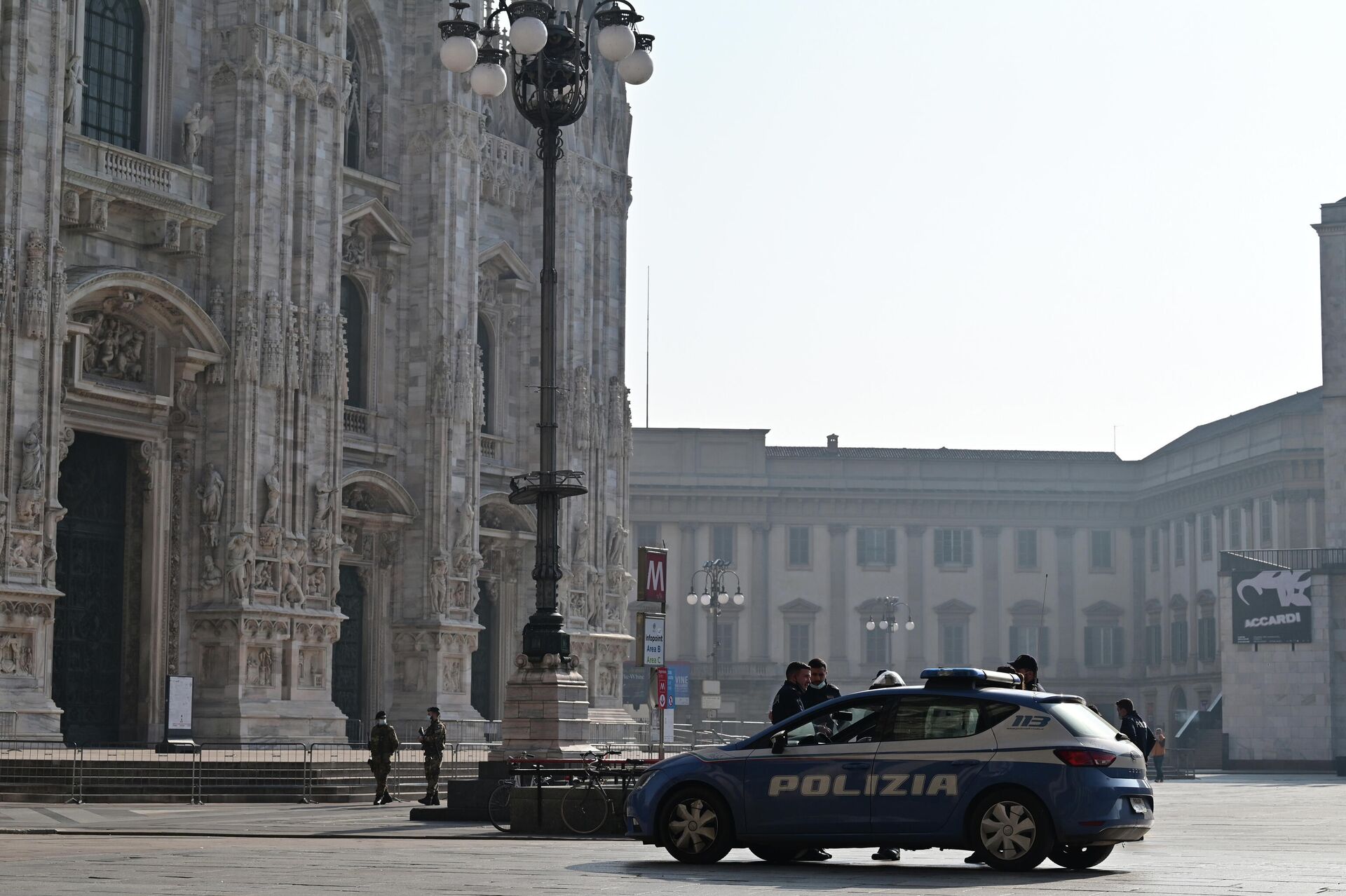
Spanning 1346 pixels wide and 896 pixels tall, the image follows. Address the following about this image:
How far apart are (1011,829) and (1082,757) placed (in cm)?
75

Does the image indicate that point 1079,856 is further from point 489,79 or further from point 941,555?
point 941,555

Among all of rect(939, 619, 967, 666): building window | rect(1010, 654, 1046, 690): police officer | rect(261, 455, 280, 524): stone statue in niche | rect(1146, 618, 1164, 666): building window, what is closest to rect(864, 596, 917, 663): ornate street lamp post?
rect(939, 619, 967, 666): building window

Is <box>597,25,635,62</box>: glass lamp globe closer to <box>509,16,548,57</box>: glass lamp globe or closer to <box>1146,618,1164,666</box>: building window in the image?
<box>509,16,548,57</box>: glass lamp globe

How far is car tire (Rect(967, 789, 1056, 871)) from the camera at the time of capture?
1502cm

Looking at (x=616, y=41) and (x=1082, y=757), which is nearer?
(x=1082, y=757)

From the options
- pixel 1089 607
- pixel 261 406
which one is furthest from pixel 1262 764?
pixel 261 406

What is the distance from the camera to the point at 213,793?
30203mm

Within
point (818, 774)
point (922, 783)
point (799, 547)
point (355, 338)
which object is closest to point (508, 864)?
point (818, 774)

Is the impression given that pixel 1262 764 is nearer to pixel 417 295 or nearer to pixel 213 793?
pixel 417 295

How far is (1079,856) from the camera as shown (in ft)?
51.2

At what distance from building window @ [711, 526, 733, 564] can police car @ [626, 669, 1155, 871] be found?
224ft

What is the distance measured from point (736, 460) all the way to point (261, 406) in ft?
158

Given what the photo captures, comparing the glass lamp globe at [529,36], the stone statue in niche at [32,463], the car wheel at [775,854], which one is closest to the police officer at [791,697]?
the car wheel at [775,854]

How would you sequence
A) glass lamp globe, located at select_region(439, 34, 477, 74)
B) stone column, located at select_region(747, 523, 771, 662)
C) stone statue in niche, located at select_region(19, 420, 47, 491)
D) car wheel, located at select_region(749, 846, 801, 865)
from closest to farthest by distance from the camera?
car wheel, located at select_region(749, 846, 801, 865) < glass lamp globe, located at select_region(439, 34, 477, 74) < stone statue in niche, located at select_region(19, 420, 47, 491) < stone column, located at select_region(747, 523, 771, 662)
